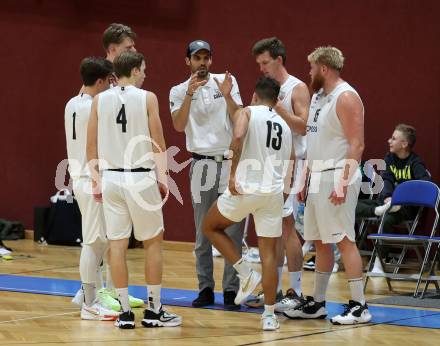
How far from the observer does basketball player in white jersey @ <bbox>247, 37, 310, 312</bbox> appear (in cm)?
681

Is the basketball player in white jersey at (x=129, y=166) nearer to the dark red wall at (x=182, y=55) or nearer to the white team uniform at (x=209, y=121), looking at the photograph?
the white team uniform at (x=209, y=121)

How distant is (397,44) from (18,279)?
4.82 meters

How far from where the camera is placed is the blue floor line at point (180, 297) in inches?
261

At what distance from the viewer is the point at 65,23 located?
38.6 feet

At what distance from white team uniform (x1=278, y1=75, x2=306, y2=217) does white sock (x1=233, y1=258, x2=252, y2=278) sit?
0.74m

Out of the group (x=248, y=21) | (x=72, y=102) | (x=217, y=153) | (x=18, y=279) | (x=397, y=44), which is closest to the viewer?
(x=72, y=102)

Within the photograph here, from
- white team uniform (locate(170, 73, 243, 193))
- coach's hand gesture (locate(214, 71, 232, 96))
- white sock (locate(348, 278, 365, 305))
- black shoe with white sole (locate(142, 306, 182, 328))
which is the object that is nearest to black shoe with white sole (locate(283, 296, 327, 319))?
white sock (locate(348, 278, 365, 305))

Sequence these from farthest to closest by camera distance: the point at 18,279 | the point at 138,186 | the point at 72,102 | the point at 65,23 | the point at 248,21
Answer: the point at 65,23 → the point at 248,21 → the point at 18,279 → the point at 72,102 → the point at 138,186

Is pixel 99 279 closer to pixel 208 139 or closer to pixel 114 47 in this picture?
pixel 208 139

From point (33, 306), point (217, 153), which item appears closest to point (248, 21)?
point (217, 153)

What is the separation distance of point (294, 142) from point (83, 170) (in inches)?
66.2

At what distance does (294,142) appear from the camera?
7.10m

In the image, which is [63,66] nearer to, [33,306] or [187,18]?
[187,18]

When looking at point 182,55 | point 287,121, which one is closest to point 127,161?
point 287,121
